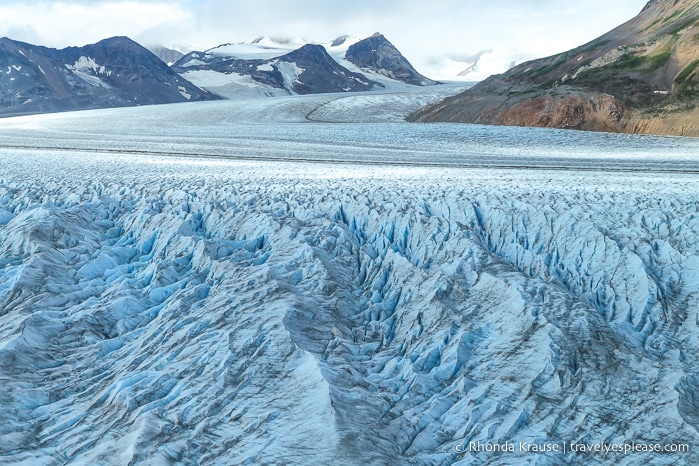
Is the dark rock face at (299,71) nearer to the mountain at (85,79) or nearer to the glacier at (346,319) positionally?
the mountain at (85,79)

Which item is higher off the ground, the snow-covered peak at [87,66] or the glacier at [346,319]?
the snow-covered peak at [87,66]

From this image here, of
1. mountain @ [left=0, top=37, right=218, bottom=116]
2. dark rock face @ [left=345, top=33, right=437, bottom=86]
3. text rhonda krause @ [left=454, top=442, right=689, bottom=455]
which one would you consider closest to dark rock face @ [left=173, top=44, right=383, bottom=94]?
mountain @ [left=0, top=37, right=218, bottom=116]

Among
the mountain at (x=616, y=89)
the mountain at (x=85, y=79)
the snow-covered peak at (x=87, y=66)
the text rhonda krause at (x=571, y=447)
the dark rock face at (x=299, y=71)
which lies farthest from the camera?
the snow-covered peak at (x=87, y=66)

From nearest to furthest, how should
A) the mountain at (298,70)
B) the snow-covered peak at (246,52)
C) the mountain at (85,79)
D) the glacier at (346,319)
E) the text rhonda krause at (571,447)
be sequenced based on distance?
the text rhonda krause at (571,447) → the glacier at (346,319) → the mountain at (85,79) → the mountain at (298,70) → the snow-covered peak at (246,52)

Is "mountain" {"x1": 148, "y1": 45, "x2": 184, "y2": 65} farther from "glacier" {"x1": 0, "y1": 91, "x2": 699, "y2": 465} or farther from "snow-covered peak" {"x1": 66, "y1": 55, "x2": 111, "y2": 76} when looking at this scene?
"glacier" {"x1": 0, "y1": 91, "x2": 699, "y2": 465}

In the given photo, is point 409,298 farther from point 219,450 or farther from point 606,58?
point 606,58

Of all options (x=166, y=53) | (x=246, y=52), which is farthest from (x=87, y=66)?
(x=166, y=53)

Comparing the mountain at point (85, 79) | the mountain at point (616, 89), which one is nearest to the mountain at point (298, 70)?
the mountain at point (85, 79)

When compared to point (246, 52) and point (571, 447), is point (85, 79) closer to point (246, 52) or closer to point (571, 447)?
point (246, 52)

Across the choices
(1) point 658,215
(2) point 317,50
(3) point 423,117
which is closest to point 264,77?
(2) point 317,50
